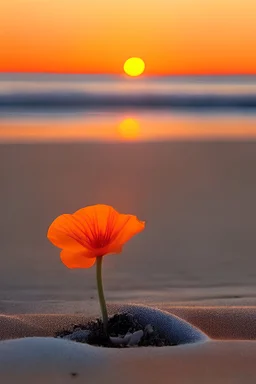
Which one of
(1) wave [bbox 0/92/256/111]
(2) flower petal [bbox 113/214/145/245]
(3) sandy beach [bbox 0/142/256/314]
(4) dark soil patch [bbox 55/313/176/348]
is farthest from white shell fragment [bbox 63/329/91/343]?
(1) wave [bbox 0/92/256/111]

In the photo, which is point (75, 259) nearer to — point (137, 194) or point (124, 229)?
point (124, 229)

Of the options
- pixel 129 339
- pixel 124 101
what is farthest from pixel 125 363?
pixel 124 101

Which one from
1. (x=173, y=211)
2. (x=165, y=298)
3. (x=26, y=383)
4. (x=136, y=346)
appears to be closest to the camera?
(x=26, y=383)

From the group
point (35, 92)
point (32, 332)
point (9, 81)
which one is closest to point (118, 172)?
point (32, 332)

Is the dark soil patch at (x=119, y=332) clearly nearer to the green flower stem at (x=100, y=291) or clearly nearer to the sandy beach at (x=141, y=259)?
the green flower stem at (x=100, y=291)

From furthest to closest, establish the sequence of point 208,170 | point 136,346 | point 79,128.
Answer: point 79,128, point 208,170, point 136,346

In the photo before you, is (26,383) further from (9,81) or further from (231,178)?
(9,81)
